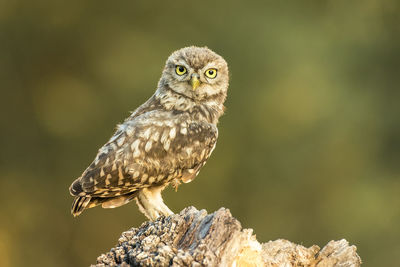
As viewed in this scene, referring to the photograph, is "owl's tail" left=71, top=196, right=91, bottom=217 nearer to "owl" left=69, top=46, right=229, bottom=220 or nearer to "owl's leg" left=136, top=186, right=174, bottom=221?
"owl" left=69, top=46, right=229, bottom=220

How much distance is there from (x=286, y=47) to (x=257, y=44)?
1.71 ft

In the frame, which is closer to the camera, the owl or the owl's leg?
the owl

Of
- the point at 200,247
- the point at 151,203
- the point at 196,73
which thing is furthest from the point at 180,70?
the point at 200,247

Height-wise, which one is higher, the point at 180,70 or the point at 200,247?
the point at 180,70

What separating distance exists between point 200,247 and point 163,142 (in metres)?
1.41

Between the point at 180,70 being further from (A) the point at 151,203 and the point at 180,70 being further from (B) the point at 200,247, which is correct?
(B) the point at 200,247

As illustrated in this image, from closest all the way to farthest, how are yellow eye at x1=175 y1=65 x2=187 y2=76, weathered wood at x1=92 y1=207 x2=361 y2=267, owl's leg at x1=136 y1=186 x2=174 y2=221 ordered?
weathered wood at x1=92 y1=207 x2=361 y2=267, owl's leg at x1=136 y1=186 x2=174 y2=221, yellow eye at x1=175 y1=65 x2=187 y2=76

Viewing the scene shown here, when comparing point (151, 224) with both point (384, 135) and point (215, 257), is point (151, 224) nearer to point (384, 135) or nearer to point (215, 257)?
point (215, 257)

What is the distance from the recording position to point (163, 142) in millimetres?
4309

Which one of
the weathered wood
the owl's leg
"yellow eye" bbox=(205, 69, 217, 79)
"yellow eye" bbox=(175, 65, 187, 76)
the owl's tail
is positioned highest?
"yellow eye" bbox=(205, 69, 217, 79)

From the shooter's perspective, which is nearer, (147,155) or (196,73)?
(147,155)

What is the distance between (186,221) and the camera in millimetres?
3271

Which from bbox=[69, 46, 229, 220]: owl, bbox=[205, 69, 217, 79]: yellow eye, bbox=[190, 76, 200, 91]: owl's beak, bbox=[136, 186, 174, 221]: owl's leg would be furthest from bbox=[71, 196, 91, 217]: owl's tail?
bbox=[205, 69, 217, 79]: yellow eye

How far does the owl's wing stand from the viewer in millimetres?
4141
